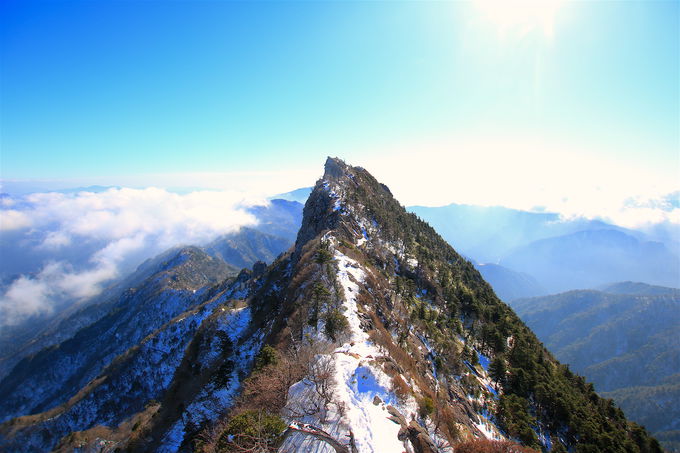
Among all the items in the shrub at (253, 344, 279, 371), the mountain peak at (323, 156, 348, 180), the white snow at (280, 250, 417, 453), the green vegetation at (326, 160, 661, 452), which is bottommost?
the green vegetation at (326, 160, 661, 452)

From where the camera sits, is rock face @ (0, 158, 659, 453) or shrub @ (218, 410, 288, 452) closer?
shrub @ (218, 410, 288, 452)

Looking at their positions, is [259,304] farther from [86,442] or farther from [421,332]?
[86,442]

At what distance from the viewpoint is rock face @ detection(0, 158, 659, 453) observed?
65.8 ft

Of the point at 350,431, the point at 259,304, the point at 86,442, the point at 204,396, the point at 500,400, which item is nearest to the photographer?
the point at 350,431

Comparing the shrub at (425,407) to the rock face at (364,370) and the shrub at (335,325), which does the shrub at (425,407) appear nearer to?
the rock face at (364,370)

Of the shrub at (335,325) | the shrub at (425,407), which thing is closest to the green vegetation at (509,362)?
the shrub at (335,325)

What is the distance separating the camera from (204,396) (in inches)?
1635

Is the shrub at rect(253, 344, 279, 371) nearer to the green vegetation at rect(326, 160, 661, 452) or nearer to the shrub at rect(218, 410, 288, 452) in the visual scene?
the shrub at rect(218, 410, 288, 452)

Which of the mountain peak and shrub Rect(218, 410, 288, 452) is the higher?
the mountain peak

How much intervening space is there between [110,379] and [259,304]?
345 ft

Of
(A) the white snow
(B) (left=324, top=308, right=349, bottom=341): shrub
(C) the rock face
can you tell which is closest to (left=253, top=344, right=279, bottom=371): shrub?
(C) the rock face

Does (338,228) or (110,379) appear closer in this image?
(338,228)

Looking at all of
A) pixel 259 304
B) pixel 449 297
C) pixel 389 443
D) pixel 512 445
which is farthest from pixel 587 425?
pixel 259 304

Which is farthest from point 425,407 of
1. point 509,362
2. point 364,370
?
point 509,362
